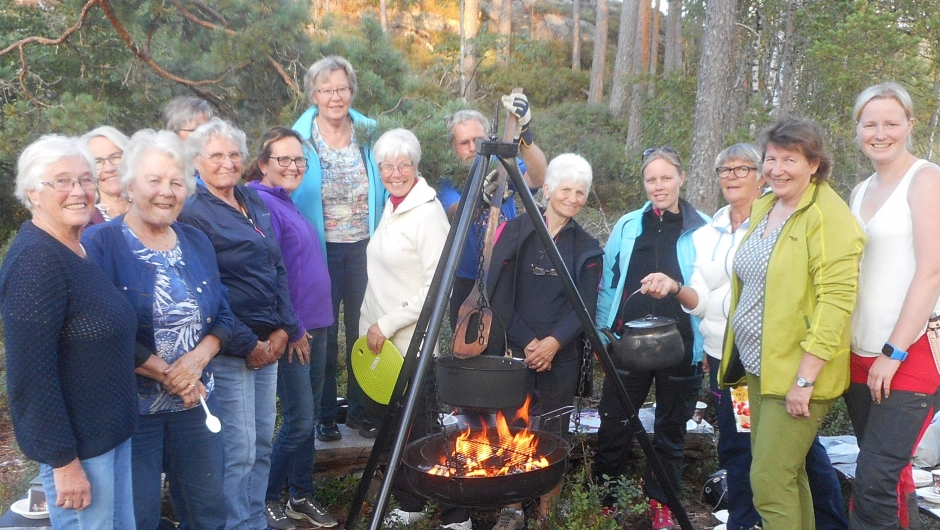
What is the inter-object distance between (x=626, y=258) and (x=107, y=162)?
2.44 meters

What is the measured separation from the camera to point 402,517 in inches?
151

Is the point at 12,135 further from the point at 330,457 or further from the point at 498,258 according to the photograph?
the point at 498,258

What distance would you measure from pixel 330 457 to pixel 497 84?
16038mm

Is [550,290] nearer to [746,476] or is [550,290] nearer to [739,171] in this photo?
[739,171]

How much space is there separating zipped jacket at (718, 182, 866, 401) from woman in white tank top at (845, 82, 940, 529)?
9 centimetres

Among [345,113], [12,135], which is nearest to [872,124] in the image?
[345,113]

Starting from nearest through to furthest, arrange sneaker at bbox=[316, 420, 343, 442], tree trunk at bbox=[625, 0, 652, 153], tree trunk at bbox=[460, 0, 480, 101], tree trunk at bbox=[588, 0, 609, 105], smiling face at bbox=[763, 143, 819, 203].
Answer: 1. smiling face at bbox=[763, 143, 819, 203]
2. sneaker at bbox=[316, 420, 343, 442]
3. tree trunk at bbox=[625, 0, 652, 153]
4. tree trunk at bbox=[460, 0, 480, 101]
5. tree trunk at bbox=[588, 0, 609, 105]

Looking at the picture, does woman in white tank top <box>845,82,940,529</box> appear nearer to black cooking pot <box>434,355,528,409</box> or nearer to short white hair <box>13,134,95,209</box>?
black cooking pot <box>434,355,528,409</box>

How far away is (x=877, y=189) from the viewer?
2.96m

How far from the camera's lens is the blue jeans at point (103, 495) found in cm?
220


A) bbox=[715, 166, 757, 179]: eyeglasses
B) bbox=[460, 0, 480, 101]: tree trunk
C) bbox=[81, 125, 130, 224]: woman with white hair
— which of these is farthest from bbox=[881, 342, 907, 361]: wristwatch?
bbox=[460, 0, 480, 101]: tree trunk

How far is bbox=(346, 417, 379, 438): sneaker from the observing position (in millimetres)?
4299

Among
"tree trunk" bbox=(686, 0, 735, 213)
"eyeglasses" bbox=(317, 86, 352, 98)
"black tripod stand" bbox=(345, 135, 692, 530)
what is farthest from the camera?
"tree trunk" bbox=(686, 0, 735, 213)

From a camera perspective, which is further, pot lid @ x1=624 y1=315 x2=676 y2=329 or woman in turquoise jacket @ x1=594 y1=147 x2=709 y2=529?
woman in turquoise jacket @ x1=594 y1=147 x2=709 y2=529
